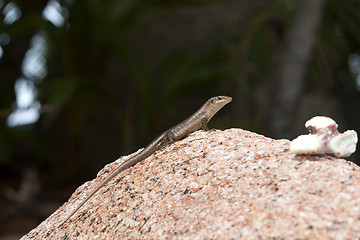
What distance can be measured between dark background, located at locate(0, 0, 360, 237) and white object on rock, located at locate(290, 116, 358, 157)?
521cm

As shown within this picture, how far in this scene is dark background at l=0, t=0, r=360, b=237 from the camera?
8.62m

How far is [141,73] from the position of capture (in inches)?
360

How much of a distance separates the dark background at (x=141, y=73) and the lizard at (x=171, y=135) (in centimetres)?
371

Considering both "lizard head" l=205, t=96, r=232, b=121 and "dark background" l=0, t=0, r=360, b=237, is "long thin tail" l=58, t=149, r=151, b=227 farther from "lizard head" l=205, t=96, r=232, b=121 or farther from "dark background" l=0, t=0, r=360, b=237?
"dark background" l=0, t=0, r=360, b=237

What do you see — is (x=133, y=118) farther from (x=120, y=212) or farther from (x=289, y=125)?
(x=120, y=212)

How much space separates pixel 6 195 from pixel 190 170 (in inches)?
286

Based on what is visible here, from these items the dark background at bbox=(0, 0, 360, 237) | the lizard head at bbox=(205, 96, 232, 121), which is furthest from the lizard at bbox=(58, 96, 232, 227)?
the dark background at bbox=(0, 0, 360, 237)

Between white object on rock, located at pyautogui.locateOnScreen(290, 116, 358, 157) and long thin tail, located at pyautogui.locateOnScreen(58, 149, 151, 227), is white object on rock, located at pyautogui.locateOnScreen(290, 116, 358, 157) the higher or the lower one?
the lower one

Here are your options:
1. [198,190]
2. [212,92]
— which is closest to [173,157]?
[198,190]

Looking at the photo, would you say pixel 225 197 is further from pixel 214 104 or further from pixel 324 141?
pixel 214 104

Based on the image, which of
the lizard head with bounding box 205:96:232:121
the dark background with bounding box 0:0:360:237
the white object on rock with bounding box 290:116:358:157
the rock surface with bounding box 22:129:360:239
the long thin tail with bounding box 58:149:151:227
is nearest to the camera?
the rock surface with bounding box 22:129:360:239

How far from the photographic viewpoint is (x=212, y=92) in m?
10.5

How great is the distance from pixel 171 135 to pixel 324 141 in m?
1.34

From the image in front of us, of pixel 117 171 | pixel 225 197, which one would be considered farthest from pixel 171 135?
pixel 225 197
